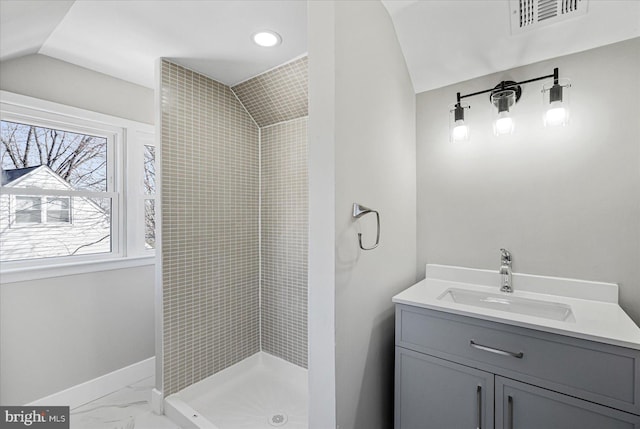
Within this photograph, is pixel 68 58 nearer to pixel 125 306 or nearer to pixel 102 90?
pixel 102 90

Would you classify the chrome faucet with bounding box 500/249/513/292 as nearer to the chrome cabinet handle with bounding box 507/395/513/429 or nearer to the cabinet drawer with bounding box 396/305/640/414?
the cabinet drawer with bounding box 396/305/640/414

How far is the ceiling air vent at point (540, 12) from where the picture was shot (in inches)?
51.8

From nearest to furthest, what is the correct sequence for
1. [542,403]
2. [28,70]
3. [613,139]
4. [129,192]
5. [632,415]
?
[632,415]
[542,403]
[613,139]
[28,70]
[129,192]

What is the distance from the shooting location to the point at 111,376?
220cm

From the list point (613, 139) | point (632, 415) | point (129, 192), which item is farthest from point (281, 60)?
point (632, 415)

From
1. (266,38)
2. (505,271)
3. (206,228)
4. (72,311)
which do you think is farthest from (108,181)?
Answer: (505,271)

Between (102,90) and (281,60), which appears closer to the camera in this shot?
(281,60)

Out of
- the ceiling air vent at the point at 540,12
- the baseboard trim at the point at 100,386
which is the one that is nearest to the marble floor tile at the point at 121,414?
the baseboard trim at the point at 100,386

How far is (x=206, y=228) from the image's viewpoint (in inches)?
88.4

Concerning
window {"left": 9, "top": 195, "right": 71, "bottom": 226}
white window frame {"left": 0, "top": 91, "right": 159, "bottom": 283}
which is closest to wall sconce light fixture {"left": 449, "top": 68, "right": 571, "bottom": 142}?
white window frame {"left": 0, "top": 91, "right": 159, "bottom": 283}

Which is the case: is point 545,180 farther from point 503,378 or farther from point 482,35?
point 503,378

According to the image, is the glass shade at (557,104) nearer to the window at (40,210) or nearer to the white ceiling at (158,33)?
the white ceiling at (158,33)

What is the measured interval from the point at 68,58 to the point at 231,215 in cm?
146

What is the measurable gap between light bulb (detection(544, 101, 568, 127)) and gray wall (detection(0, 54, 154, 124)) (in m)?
2.70
